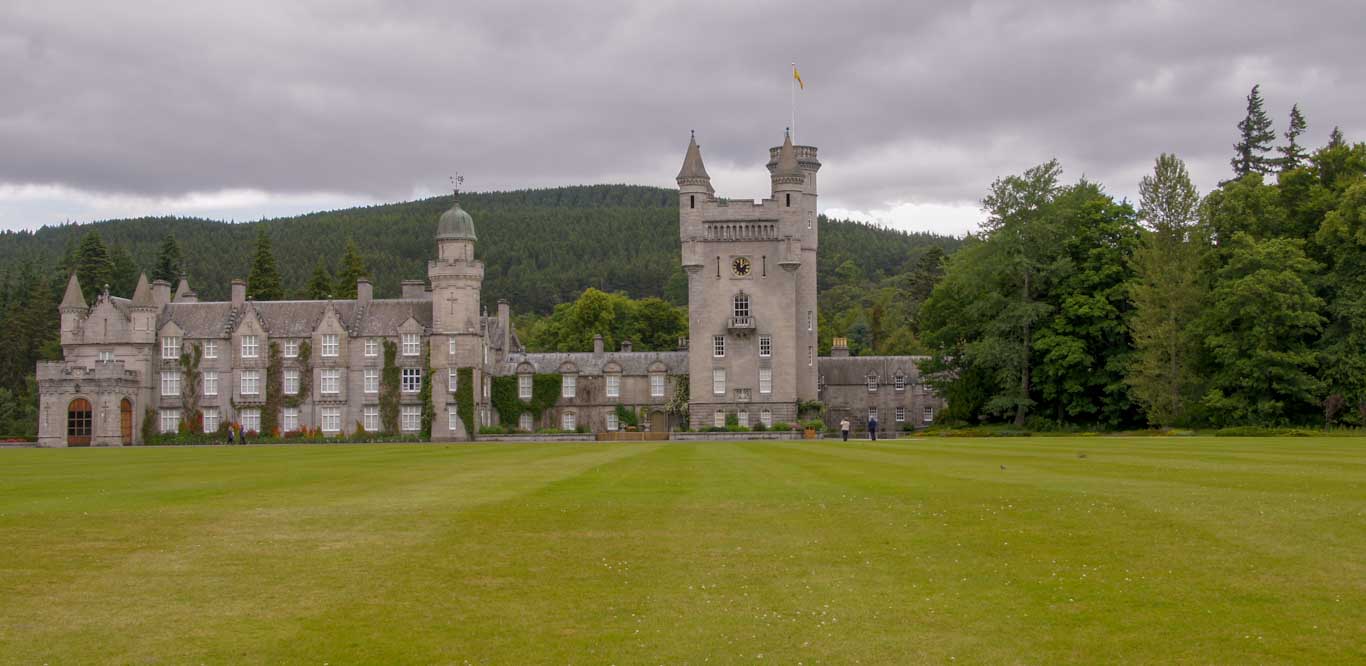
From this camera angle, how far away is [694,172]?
7638 centimetres

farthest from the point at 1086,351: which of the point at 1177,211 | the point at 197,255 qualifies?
the point at 197,255

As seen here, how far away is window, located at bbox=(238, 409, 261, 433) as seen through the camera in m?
74.2

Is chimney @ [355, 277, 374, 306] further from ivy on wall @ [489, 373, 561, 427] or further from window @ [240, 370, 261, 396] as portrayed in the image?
ivy on wall @ [489, 373, 561, 427]

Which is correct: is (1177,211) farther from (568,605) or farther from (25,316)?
(25,316)

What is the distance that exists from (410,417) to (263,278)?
2642 cm

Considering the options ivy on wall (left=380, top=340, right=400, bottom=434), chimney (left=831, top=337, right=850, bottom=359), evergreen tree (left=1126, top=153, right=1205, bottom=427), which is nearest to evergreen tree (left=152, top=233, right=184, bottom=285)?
ivy on wall (left=380, top=340, right=400, bottom=434)

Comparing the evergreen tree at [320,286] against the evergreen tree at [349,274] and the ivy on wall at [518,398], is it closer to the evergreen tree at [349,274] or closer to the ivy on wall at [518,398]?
the evergreen tree at [349,274]

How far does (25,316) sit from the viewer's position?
306ft

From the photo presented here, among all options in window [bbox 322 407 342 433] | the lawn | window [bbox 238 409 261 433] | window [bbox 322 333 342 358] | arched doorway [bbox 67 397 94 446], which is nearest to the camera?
the lawn

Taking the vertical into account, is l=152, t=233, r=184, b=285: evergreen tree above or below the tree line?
above

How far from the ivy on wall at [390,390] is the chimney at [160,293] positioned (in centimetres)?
1496

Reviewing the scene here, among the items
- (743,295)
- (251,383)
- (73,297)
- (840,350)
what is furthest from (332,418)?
(840,350)

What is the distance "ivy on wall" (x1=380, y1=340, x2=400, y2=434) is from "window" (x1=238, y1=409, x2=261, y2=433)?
7586mm

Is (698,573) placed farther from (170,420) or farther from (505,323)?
(505,323)
